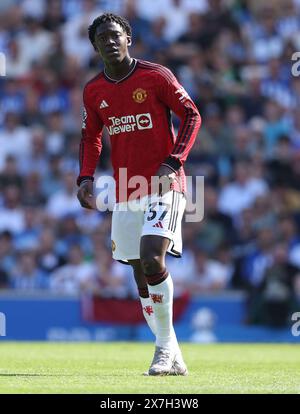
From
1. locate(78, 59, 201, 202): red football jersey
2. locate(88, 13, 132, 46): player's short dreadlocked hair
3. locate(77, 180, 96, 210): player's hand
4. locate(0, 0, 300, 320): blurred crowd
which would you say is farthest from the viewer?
locate(0, 0, 300, 320): blurred crowd

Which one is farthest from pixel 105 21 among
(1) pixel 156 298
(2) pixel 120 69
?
(1) pixel 156 298

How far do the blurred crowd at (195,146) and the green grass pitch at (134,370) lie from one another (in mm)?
3001

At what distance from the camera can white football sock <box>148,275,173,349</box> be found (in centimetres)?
773

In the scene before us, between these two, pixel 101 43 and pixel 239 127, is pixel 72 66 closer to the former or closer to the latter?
pixel 239 127

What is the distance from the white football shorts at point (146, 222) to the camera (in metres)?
7.77

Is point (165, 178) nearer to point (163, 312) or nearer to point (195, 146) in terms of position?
point (163, 312)

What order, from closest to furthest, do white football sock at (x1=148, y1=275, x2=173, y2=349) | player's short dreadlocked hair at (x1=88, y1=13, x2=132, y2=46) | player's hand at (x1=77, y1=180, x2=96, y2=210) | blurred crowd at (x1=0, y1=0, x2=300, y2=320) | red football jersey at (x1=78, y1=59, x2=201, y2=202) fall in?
white football sock at (x1=148, y1=275, x2=173, y2=349)
red football jersey at (x1=78, y1=59, x2=201, y2=202)
player's short dreadlocked hair at (x1=88, y1=13, x2=132, y2=46)
player's hand at (x1=77, y1=180, x2=96, y2=210)
blurred crowd at (x1=0, y1=0, x2=300, y2=320)

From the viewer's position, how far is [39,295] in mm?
14633

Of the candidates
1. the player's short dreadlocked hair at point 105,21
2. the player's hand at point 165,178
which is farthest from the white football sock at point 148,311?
the player's short dreadlocked hair at point 105,21

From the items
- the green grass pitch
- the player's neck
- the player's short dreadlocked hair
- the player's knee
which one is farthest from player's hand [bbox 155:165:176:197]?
the green grass pitch

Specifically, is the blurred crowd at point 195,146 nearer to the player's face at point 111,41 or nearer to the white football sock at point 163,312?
the white football sock at point 163,312

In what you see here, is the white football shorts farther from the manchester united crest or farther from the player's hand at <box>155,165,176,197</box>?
the manchester united crest

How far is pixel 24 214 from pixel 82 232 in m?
1.07

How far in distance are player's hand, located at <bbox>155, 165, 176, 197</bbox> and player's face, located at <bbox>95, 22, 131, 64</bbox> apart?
36.6 inches
